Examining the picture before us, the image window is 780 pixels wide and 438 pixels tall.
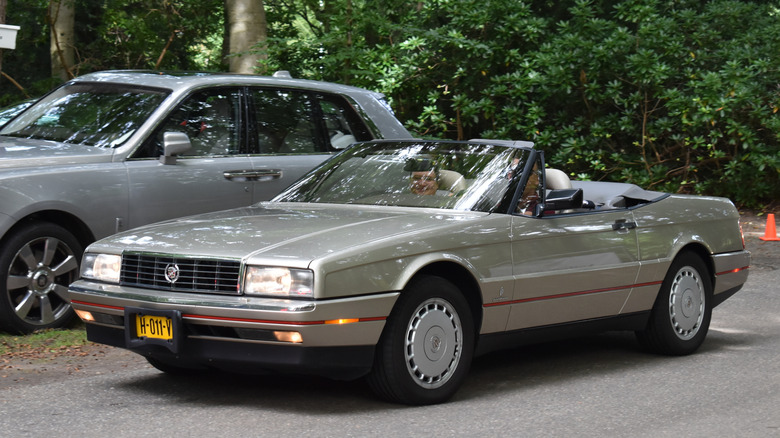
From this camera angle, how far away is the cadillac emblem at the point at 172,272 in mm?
5500

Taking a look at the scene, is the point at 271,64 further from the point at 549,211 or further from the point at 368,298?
the point at 368,298

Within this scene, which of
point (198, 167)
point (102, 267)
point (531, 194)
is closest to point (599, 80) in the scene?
point (198, 167)

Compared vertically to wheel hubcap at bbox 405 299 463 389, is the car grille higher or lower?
higher

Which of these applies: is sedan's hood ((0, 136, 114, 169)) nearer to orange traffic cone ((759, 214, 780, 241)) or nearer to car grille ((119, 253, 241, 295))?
car grille ((119, 253, 241, 295))

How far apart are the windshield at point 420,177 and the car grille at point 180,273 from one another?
141 cm

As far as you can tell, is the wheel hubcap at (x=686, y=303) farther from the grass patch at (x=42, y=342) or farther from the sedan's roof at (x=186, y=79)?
the grass patch at (x=42, y=342)

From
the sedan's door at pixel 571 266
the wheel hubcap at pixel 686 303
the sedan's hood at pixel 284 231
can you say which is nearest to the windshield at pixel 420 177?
the sedan's hood at pixel 284 231

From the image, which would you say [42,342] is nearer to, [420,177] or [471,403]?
[420,177]

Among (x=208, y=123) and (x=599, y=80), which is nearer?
(x=208, y=123)

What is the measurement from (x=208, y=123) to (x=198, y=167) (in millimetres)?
430

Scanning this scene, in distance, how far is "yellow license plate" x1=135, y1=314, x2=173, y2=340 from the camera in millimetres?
5422

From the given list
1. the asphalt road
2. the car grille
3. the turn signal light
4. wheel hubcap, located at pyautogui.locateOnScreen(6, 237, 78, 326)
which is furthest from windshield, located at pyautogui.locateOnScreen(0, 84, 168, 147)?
the turn signal light

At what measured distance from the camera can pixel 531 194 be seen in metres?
6.59

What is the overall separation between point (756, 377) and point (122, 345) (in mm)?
3655
